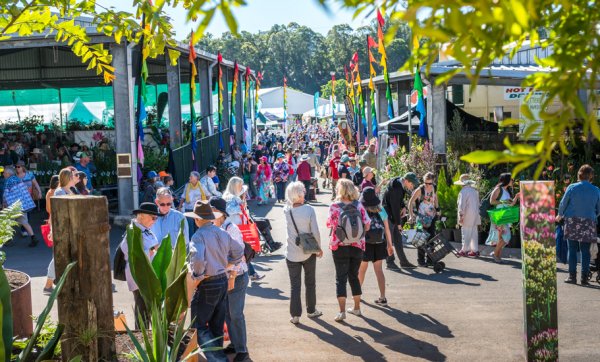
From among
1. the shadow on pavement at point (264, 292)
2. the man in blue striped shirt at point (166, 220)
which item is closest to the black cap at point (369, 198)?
the shadow on pavement at point (264, 292)

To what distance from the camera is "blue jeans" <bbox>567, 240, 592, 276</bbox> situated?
11109 millimetres

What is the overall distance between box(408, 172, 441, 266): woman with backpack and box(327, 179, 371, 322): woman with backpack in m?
3.47

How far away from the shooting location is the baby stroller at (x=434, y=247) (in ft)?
41.0

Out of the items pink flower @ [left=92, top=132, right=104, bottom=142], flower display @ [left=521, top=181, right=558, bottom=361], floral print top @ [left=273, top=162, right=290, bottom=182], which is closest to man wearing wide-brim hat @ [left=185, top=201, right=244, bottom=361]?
flower display @ [left=521, top=181, right=558, bottom=361]

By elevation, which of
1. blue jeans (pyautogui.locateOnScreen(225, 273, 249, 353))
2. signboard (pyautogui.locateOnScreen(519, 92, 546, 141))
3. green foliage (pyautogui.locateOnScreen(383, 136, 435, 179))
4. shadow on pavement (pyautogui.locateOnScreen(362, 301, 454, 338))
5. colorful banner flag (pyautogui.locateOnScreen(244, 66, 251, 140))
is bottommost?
shadow on pavement (pyautogui.locateOnScreen(362, 301, 454, 338))

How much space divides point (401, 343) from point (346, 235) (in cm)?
140

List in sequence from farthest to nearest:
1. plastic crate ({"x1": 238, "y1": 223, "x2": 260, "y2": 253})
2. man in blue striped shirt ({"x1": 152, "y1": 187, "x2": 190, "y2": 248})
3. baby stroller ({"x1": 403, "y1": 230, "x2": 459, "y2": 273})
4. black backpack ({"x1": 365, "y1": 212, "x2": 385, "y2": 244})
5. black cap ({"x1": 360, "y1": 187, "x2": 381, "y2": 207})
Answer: baby stroller ({"x1": 403, "y1": 230, "x2": 459, "y2": 273}), black cap ({"x1": 360, "y1": 187, "x2": 381, "y2": 207}), black backpack ({"x1": 365, "y1": 212, "x2": 385, "y2": 244}), plastic crate ({"x1": 238, "y1": 223, "x2": 260, "y2": 253}), man in blue striped shirt ({"x1": 152, "y1": 187, "x2": 190, "y2": 248})

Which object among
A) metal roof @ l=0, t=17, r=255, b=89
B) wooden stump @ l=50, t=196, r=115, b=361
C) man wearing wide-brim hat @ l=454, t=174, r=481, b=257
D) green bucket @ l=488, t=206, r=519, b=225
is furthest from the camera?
metal roof @ l=0, t=17, r=255, b=89

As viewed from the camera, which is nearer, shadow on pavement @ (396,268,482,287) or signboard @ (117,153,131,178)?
shadow on pavement @ (396,268,482,287)

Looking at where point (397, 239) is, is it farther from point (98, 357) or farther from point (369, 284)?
point (98, 357)

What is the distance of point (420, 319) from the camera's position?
963 cm

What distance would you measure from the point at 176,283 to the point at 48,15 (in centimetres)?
285

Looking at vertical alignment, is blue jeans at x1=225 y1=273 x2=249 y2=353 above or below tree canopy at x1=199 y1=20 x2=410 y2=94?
below

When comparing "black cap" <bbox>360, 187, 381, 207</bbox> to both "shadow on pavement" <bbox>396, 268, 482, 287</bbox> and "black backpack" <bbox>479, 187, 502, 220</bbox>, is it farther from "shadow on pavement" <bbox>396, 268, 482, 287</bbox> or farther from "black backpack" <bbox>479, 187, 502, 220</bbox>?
"black backpack" <bbox>479, 187, 502, 220</bbox>
